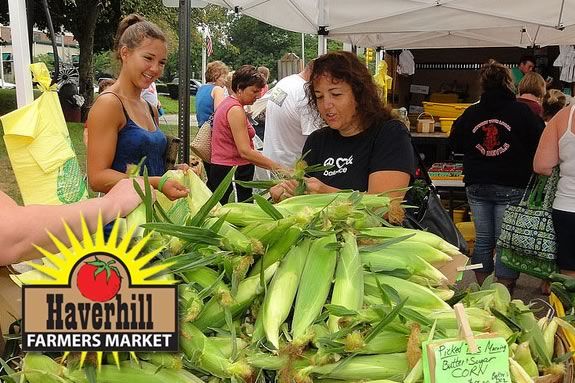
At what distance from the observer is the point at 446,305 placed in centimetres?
142

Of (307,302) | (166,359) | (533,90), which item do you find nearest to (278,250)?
(307,302)

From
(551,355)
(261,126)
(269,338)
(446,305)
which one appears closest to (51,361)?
(269,338)

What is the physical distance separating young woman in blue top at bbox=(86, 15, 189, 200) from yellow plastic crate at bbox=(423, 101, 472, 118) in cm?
499

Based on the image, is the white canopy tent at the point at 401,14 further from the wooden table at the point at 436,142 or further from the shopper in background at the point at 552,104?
the wooden table at the point at 436,142

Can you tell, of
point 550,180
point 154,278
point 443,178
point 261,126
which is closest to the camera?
point 154,278

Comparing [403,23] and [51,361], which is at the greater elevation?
[403,23]

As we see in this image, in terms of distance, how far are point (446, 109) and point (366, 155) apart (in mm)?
4919

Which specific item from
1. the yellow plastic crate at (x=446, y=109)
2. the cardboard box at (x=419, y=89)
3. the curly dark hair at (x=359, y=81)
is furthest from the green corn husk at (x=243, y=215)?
Result: the cardboard box at (x=419, y=89)

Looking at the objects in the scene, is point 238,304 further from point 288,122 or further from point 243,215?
point 288,122

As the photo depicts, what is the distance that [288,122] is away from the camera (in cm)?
453

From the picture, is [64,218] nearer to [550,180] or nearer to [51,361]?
[51,361]

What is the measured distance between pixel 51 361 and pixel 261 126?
21.5 ft

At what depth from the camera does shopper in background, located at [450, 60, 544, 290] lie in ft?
13.9

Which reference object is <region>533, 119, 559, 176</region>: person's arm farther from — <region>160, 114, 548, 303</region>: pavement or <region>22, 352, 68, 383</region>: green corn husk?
<region>22, 352, 68, 383</region>: green corn husk
